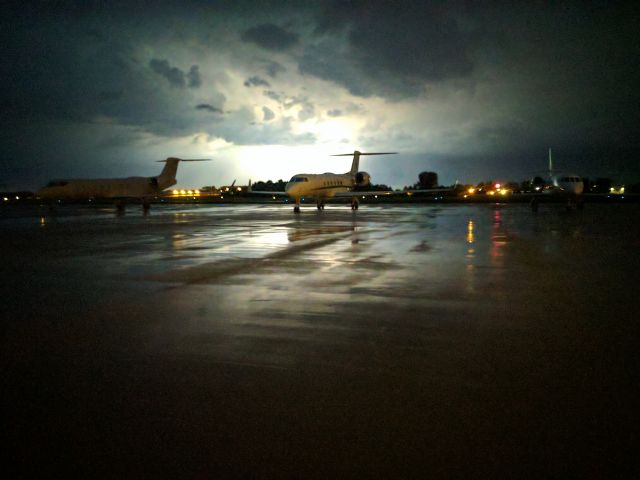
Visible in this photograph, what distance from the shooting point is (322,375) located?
3697mm

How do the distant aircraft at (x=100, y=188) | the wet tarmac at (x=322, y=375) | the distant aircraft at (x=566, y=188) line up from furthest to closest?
the distant aircraft at (x=100, y=188) → the distant aircraft at (x=566, y=188) → the wet tarmac at (x=322, y=375)

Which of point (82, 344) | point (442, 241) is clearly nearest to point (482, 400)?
point (82, 344)

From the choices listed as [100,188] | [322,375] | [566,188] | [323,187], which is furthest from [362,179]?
[322,375]

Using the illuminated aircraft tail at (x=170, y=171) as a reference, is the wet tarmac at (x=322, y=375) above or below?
below

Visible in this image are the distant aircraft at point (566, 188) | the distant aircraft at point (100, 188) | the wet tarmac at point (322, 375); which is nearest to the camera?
the wet tarmac at point (322, 375)

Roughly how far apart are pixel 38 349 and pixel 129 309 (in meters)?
1.51

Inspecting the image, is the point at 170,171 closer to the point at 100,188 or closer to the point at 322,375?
the point at 100,188

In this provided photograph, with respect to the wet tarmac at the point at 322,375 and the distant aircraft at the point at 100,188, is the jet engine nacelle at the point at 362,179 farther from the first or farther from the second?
the wet tarmac at the point at 322,375

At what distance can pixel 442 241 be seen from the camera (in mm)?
13289

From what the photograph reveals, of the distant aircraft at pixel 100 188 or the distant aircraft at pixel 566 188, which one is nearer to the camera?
the distant aircraft at pixel 566 188

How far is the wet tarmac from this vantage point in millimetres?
2668

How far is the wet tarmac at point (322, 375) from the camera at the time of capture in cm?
267

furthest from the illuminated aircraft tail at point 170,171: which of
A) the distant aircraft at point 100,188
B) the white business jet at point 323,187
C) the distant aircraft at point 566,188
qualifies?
the distant aircraft at point 566,188

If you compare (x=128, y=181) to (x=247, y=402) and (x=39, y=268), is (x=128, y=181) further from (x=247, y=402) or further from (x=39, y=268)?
(x=247, y=402)
